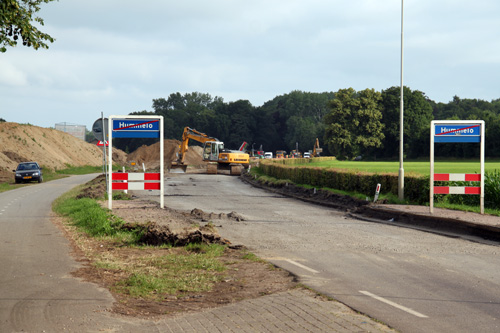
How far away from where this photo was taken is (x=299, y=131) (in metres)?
143

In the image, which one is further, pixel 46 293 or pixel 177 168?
pixel 177 168

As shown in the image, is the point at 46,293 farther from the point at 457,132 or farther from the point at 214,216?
the point at 457,132

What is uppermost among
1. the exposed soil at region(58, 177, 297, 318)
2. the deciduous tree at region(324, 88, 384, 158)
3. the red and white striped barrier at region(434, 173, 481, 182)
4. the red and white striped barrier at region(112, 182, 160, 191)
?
the deciduous tree at region(324, 88, 384, 158)

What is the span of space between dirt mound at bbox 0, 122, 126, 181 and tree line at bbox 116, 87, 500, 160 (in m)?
36.9

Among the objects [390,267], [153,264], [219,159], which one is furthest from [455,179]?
[219,159]

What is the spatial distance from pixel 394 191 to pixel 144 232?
44.1 feet

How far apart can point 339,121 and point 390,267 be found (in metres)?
84.0

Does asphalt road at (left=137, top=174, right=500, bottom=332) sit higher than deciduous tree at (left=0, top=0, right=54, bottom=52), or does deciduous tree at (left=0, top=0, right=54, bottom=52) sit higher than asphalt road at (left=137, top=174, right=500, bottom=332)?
deciduous tree at (left=0, top=0, right=54, bottom=52)

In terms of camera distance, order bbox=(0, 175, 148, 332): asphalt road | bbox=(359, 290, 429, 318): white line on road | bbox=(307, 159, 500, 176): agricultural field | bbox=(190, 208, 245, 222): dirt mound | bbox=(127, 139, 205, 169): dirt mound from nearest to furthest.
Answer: bbox=(0, 175, 148, 332): asphalt road
bbox=(359, 290, 429, 318): white line on road
bbox=(190, 208, 245, 222): dirt mound
bbox=(307, 159, 500, 176): agricultural field
bbox=(127, 139, 205, 169): dirt mound

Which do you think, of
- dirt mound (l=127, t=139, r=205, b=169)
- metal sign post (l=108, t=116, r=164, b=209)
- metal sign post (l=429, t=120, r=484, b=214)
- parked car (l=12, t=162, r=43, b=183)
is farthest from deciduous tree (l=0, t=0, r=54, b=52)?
dirt mound (l=127, t=139, r=205, b=169)

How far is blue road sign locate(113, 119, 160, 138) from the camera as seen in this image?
16.1 m

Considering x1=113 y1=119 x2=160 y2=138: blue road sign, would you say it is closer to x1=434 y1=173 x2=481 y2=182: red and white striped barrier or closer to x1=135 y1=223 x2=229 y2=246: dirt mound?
x1=135 y1=223 x2=229 y2=246: dirt mound

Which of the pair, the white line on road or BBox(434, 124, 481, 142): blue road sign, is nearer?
the white line on road

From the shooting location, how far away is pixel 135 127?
16.2 meters
